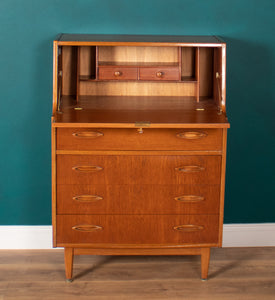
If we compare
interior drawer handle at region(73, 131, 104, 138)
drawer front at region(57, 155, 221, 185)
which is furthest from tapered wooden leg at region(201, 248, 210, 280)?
interior drawer handle at region(73, 131, 104, 138)

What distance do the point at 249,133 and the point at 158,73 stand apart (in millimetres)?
713

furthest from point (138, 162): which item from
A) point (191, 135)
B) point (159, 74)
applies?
point (159, 74)

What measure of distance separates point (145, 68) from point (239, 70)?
0.59 m

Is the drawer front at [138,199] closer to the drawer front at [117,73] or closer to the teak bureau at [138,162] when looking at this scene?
the teak bureau at [138,162]

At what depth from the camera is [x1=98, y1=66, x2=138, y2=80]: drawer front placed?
290 cm

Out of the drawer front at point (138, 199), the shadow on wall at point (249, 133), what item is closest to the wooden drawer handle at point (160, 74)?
the shadow on wall at point (249, 133)

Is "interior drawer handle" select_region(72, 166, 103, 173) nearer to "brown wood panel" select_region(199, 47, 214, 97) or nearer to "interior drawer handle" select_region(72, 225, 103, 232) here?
"interior drawer handle" select_region(72, 225, 103, 232)

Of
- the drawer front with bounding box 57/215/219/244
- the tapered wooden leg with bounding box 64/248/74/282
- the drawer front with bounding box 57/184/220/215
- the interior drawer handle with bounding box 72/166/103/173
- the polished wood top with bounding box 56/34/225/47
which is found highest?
the polished wood top with bounding box 56/34/225/47

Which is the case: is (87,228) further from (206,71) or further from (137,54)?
(206,71)

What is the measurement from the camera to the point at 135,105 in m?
2.83

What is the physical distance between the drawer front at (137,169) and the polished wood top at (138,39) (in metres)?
0.62

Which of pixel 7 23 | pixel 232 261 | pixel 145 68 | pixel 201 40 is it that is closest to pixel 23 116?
pixel 7 23

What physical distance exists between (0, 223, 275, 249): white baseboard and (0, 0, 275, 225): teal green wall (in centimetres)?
6

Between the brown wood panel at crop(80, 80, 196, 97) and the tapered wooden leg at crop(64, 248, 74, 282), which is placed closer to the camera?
the tapered wooden leg at crop(64, 248, 74, 282)
